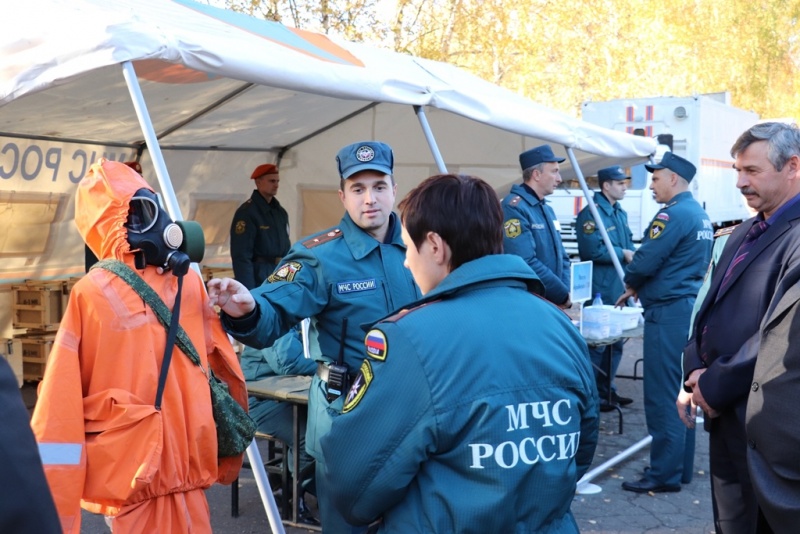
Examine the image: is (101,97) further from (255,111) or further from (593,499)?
(593,499)

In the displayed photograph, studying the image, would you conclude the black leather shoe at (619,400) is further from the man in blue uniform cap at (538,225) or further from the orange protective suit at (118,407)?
the orange protective suit at (118,407)

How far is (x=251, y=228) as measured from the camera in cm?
829

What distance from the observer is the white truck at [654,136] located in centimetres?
1323

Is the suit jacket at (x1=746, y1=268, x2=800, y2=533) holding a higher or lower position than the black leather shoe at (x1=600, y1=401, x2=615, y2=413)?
higher

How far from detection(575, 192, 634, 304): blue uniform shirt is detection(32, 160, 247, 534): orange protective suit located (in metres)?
6.43

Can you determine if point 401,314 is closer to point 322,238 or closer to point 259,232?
point 322,238

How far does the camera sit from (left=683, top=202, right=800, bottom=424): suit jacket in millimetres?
3049

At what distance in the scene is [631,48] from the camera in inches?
1054

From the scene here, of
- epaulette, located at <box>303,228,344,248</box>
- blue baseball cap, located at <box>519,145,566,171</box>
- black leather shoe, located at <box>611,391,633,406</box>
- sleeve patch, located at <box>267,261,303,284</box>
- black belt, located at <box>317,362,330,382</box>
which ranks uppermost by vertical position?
blue baseball cap, located at <box>519,145,566,171</box>

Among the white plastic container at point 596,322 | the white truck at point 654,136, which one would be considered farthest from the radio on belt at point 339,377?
the white truck at point 654,136

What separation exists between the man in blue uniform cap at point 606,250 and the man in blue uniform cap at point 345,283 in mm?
4800

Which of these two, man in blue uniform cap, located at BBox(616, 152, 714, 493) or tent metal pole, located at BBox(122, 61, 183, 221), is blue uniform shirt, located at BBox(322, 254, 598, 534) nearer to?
tent metal pole, located at BBox(122, 61, 183, 221)

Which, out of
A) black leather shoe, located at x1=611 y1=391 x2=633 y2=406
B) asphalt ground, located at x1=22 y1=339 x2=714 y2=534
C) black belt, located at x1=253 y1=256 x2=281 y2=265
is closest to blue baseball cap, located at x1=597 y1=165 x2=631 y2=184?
black leather shoe, located at x1=611 y1=391 x2=633 y2=406

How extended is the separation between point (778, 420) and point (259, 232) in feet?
21.6
